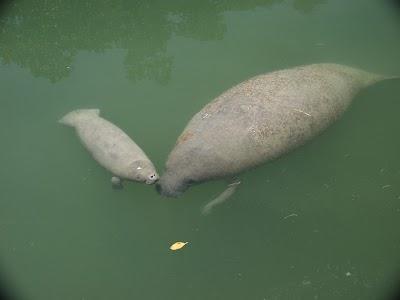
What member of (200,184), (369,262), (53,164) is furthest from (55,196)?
(369,262)

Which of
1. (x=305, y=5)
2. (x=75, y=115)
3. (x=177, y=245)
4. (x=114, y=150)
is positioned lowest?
(x=177, y=245)

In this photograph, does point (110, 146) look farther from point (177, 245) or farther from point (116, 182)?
point (177, 245)

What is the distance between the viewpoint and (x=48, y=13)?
7391mm

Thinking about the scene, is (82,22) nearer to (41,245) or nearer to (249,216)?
(41,245)

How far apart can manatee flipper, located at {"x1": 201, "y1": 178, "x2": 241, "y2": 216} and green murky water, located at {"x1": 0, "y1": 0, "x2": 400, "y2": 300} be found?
11 centimetres

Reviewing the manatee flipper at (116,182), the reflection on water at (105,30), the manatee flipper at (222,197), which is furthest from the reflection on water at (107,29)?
the manatee flipper at (222,197)

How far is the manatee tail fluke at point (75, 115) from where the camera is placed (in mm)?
5809

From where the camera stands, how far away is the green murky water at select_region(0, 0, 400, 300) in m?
5.05

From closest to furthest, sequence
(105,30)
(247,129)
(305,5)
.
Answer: (247,129)
(105,30)
(305,5)

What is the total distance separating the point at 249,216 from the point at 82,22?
4362 millimetres

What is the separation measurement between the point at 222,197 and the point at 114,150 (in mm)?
1407

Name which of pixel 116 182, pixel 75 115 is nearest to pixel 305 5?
pixel 75 115

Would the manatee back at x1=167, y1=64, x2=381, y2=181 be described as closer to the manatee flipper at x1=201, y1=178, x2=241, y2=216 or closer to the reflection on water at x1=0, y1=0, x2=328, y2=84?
the manatee flipper at x1=201, y1=178, x2=241, y2=216

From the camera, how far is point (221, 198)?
516 centimetres
